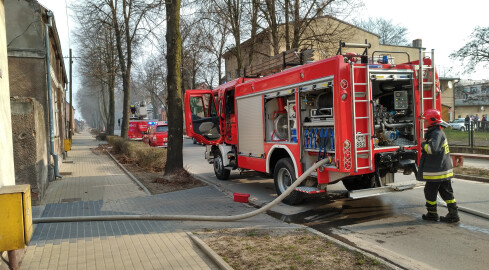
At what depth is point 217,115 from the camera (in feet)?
35.6

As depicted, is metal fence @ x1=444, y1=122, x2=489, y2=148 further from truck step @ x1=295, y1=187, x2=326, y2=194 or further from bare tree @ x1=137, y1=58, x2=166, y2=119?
bare tree @ x1=137, y1=58, x2=166, y2=119

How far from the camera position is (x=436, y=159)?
5.82 meters

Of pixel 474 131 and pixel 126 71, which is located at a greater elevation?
pixel 126 71

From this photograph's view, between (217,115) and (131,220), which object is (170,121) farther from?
(131,220)

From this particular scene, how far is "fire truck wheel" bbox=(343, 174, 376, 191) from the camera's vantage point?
7.04 meters

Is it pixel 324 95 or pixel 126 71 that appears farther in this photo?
pixel 126 71

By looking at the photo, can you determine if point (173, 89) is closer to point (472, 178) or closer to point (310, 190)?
point (310, 190)

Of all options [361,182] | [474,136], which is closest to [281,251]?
[361,182]

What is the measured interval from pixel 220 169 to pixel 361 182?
4761 millimetres

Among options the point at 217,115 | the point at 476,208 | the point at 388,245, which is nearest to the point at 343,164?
the point at 388,245

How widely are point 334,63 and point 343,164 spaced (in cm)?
166

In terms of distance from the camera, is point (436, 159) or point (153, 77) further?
point (153, 77)

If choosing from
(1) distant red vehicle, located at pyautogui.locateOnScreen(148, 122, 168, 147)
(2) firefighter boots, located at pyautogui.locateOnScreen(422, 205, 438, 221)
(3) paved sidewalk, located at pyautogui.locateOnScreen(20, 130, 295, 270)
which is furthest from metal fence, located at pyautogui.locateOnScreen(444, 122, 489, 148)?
(1) distant red vehicle, located at pyautogui.locateOnScreen(148, 122, 168, 147)

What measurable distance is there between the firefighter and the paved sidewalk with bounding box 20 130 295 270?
2.34 metres
